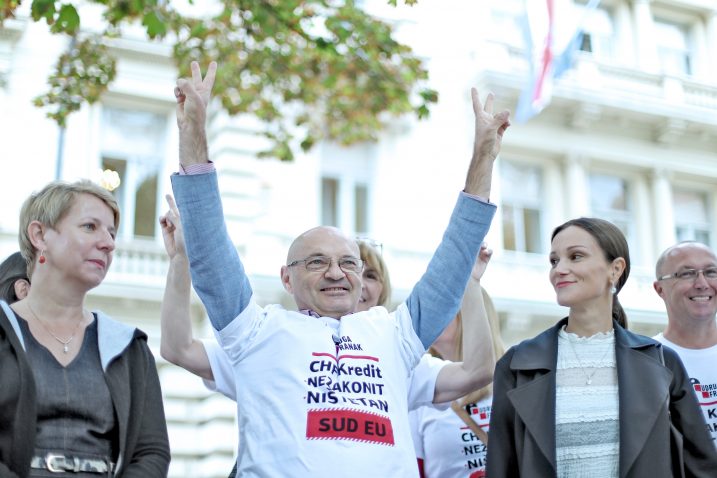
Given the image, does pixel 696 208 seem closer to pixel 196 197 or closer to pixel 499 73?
pixel 499 73

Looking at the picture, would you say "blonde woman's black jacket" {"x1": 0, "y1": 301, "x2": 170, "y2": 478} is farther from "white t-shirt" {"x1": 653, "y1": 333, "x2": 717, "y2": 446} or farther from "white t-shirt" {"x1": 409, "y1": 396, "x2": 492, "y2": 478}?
"white t-shirt" {"x1": 653, "y1": 333, "x2": 717, "y2": 446}

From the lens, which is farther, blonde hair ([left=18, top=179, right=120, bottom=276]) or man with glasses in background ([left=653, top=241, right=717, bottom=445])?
man with glasses in background ([left=653, top=241, right=717, bottom=445])

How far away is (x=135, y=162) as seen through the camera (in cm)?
1435

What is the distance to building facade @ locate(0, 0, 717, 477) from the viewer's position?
1348 centimetres

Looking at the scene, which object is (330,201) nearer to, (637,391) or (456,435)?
(456,435)

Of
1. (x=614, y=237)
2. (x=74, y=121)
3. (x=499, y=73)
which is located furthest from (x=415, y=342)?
(x=499, y=73)

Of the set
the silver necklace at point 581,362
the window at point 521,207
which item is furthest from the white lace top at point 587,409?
the window at point 521,207

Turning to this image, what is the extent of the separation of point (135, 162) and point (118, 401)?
11381 mm

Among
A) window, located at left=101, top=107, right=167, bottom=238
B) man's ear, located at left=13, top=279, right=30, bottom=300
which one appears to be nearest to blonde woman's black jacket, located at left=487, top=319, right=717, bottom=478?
man's ear, located at left=13, top=279, right=30, bottom=300

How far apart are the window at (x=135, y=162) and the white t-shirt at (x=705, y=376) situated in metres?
10.5

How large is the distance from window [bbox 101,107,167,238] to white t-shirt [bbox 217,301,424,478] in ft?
35.4

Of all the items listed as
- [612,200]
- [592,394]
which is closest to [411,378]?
[592,394]

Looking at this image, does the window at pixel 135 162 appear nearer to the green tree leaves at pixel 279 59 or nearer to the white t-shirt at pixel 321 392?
the green tree leaves at pixel 279 59

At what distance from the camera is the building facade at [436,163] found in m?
13.5
